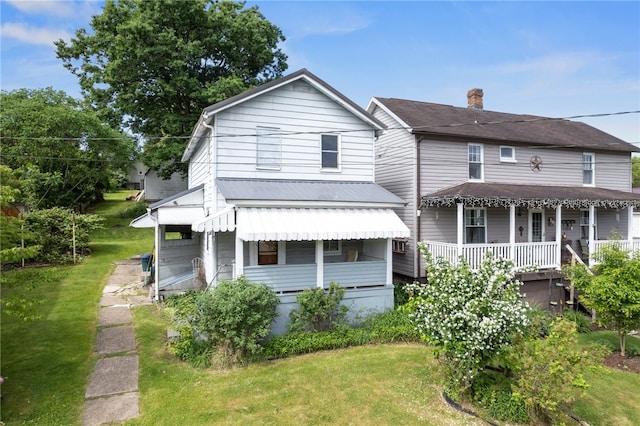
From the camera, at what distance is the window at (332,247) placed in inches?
578

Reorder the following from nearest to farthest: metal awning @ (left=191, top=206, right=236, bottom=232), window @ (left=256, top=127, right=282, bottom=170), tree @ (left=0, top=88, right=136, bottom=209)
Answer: metal awning @ (left=191, top=206, right=236, bottom=232) → window @ (left=256, top=127, right=282, bottom=170) → tree @ (left=0, top=88, right=136, bottom=209)

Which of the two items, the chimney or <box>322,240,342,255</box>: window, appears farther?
the chimney

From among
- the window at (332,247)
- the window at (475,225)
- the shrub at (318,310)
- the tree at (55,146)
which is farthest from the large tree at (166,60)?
the shrub at (318,310)

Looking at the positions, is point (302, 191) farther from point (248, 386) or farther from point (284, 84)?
point (248, 386)

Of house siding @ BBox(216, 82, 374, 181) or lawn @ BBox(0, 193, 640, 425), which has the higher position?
house siding @ BBox(216, 82, 374, 181)

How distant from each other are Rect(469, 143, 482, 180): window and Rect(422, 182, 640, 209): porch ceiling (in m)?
0.55

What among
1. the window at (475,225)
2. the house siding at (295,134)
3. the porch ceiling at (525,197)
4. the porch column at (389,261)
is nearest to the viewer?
the porch column at (389,261)

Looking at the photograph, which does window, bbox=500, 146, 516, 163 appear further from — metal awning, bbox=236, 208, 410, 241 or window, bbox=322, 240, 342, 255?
window, bbox=322, 240, 342, 255

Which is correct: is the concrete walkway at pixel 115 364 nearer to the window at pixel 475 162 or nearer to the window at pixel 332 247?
the window at pixel 332 247

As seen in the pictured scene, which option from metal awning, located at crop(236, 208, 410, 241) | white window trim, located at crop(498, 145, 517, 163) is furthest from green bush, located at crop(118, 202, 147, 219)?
white window trim, located at crop(498, 145, 517, 163)

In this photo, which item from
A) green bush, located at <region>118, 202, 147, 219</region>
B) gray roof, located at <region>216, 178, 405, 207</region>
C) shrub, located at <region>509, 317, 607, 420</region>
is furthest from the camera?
green bush, located at <region>118, 202, 147, 219</region>

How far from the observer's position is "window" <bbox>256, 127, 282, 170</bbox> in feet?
44.1

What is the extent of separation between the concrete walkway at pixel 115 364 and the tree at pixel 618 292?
12.6 meters

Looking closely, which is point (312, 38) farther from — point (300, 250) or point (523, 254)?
point (523, 254)
